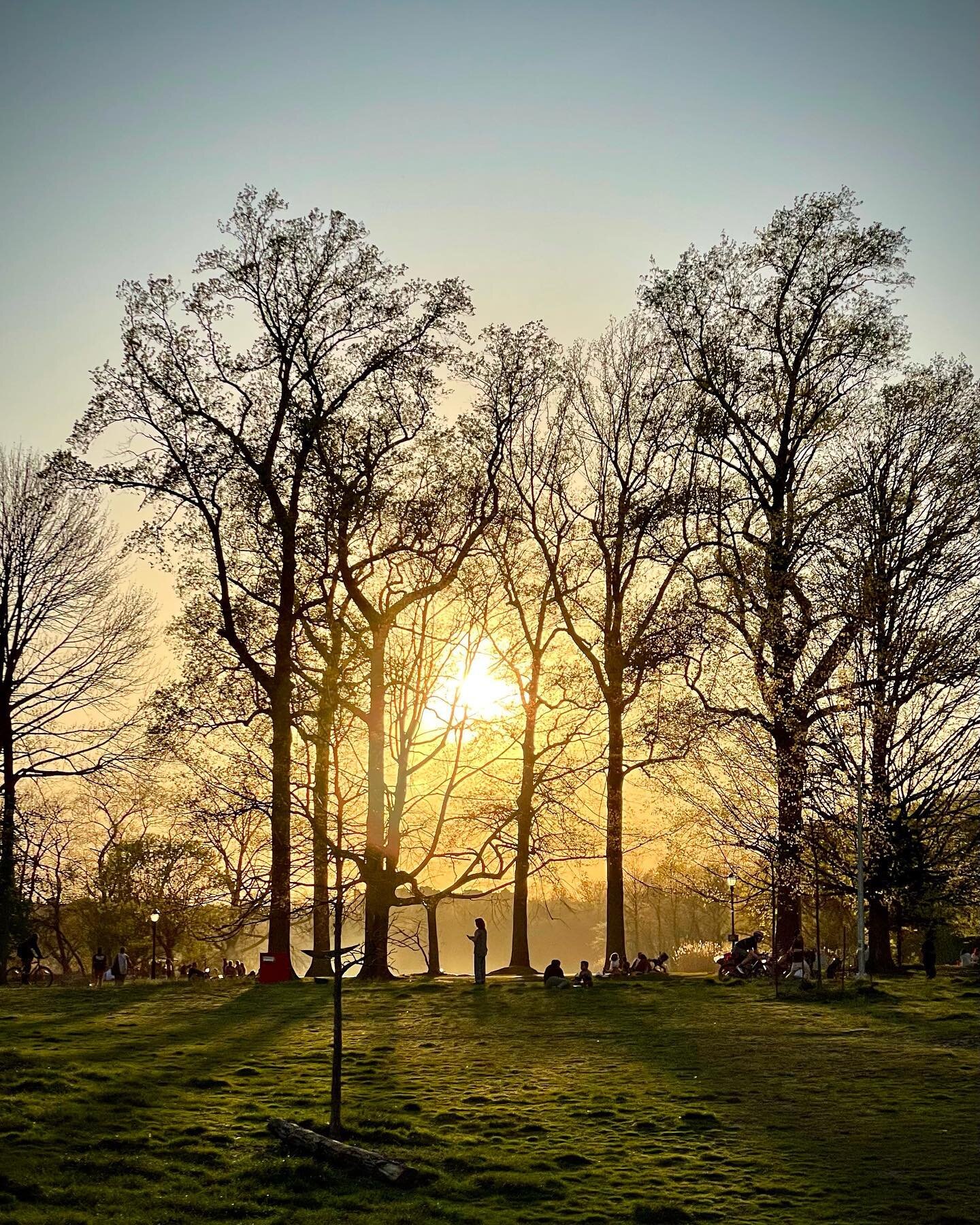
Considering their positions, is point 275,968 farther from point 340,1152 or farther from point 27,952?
point 340,1152

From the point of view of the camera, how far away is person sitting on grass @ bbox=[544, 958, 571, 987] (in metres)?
27.0

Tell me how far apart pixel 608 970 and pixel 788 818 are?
6.47 metres

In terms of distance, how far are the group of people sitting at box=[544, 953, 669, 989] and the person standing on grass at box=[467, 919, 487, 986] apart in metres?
1.59

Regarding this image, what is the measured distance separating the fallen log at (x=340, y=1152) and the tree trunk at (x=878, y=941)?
21916mm

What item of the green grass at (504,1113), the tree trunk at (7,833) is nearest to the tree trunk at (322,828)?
the green grass at (504,1113)

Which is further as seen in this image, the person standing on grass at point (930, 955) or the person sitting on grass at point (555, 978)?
the person standing on grass at point (930, 955)

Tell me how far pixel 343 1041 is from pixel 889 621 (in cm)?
1885

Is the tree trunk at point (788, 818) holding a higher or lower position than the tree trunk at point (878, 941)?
higher

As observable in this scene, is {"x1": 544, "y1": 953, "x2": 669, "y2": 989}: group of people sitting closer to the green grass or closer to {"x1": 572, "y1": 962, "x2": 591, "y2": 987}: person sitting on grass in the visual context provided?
{"x1": 572, "y1": 962, "x2": 591, "y2": 987}: person sitting on grass

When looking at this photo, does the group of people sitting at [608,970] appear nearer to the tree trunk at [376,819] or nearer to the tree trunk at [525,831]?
the tree trunk at [525,831]

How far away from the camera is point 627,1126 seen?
44.0 feet

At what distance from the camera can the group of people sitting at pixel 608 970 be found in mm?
27109

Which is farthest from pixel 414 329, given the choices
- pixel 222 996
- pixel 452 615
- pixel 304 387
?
pixel 222 996

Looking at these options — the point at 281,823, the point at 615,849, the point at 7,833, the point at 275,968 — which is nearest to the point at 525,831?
the point at 615,849
